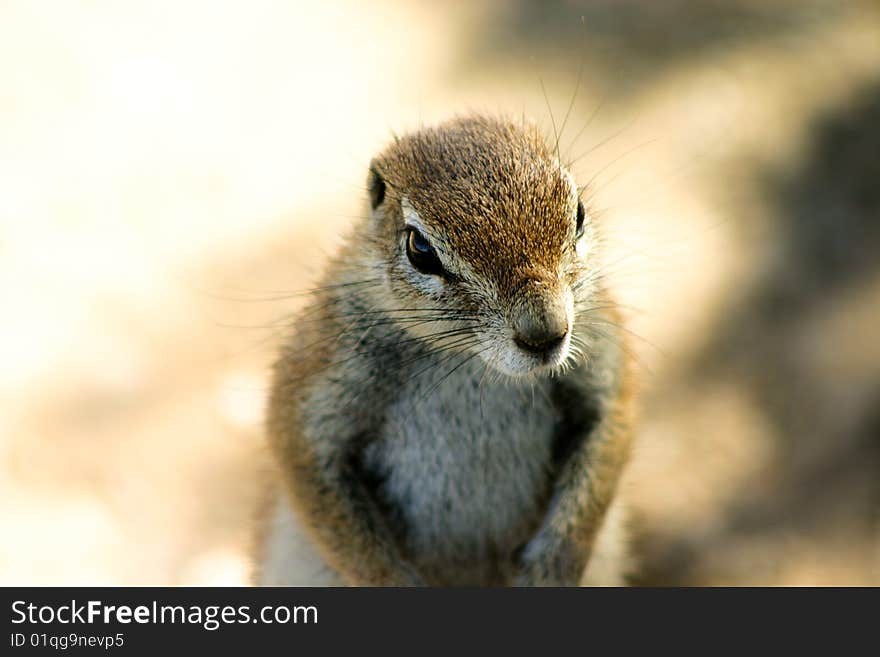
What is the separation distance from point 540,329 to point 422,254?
375 mm

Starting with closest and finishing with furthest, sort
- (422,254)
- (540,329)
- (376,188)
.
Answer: (540,329) → (422,254) → (376,188)

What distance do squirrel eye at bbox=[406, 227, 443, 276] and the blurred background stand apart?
0.73m

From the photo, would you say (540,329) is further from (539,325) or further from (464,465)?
(464,465)

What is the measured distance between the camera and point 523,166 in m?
2.44

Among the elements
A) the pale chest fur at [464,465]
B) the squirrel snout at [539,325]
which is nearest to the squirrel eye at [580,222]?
the squirrel snout at [539,325]

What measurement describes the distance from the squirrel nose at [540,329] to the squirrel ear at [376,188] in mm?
646

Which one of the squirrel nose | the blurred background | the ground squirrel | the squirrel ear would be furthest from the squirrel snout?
the blurred background

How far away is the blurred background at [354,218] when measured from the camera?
11.8 ft

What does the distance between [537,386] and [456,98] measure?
2409 millimetres

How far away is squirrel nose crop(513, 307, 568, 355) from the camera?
2.23 m

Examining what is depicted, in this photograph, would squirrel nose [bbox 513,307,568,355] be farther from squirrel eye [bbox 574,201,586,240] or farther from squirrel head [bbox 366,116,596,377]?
squirrel eye [bbox 574,201,586,240]

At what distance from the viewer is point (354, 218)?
3.11m

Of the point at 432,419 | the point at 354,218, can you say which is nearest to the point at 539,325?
the point at 432,419

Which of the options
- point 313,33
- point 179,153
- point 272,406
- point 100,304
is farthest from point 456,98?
point 272,406
